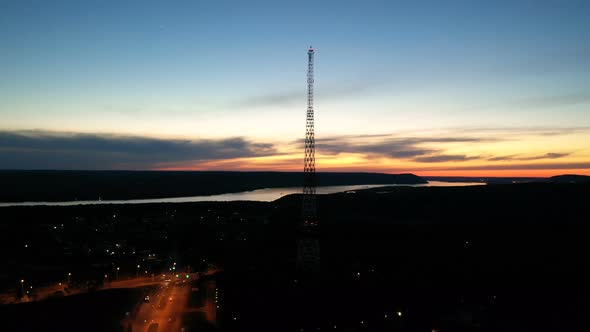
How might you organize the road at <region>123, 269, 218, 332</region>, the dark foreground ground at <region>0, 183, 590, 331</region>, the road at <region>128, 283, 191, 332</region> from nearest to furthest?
the road at <region>128, 283, 191, 332</region>
the road at <region>123, 269, 218, 332</region>
the dark foreground ground at <region>0, 183, 590, 331</region>

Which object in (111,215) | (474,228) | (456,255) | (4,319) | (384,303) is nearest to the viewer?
(4,319)

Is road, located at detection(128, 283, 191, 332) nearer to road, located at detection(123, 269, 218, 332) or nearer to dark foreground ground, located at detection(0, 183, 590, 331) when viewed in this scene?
road, located at detection(123, 269, 218, 332)

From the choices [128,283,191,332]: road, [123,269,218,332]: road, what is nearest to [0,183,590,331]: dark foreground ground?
[123,269,218,332]: road

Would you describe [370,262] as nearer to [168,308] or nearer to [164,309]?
[168,308]

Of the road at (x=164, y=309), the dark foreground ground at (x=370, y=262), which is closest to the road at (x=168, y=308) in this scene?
the road at (x=164, y=309)

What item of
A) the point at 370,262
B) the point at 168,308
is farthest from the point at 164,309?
the point at 370,262

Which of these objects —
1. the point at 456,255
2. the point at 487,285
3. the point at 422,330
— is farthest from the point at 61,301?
the point at 456,255

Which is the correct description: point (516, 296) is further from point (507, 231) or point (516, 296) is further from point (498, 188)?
point (498, 188)

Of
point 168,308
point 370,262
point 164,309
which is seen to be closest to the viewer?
point 164,309

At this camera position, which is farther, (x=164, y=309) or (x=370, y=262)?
(x=370, y=262)
